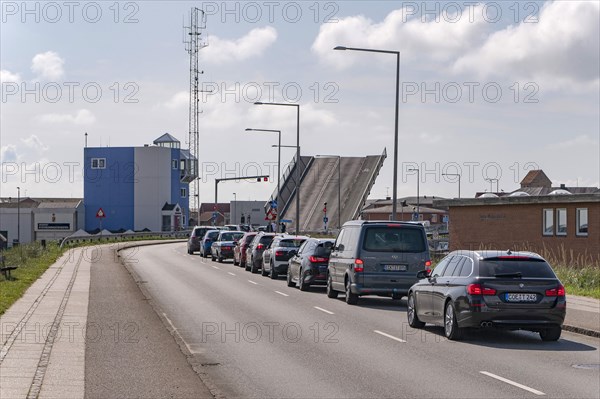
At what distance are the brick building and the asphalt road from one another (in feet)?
52.2

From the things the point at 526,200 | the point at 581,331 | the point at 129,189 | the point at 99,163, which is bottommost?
the point at 581,331

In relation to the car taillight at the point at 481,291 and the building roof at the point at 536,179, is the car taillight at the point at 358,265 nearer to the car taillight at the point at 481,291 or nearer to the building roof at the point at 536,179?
the car taillight at the point at 481,291

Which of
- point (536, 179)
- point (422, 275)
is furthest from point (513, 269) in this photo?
point (536, 179)

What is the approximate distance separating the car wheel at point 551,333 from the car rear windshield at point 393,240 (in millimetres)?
7531

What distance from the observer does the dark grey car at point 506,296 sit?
1638 centimetres

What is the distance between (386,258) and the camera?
24172mm

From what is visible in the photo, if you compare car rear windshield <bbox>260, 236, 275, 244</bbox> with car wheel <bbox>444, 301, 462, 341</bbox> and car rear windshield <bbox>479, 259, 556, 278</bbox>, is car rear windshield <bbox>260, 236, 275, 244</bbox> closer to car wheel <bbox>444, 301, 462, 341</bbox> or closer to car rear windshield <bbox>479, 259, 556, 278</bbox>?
car wheel <bbox>444, 301, 462, 341</bbox>

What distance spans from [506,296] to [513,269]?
521 mm

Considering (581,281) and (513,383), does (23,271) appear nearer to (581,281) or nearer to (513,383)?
(581,281)

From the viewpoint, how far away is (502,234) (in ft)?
139

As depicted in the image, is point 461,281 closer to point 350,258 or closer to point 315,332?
point 315,332

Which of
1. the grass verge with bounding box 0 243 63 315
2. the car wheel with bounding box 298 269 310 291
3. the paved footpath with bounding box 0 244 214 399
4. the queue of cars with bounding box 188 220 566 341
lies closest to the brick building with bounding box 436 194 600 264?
the queue of cars with bounding box 188 220 566 341

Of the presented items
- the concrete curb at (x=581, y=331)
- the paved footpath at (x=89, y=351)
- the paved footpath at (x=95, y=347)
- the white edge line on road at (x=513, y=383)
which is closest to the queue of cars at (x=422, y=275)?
the concrete curb at (x=581, y=331)

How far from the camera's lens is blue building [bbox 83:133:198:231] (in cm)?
11456
